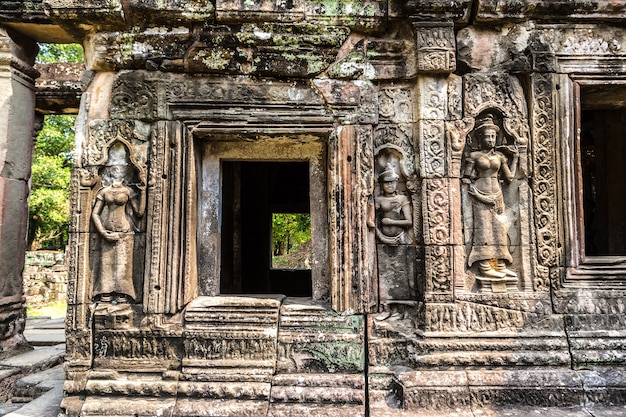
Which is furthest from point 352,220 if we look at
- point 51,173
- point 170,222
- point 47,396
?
point 51,173

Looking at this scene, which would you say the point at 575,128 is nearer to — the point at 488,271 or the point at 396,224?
the point at 488,271

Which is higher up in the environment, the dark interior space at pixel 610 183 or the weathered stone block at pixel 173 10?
the weathered stone block at pixel 173 10

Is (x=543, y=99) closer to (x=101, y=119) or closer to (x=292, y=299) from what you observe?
(x=292, y=299)

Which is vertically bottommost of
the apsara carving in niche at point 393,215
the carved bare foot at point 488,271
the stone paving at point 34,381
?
the stone paving at point 34,381

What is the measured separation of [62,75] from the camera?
712 centimetres

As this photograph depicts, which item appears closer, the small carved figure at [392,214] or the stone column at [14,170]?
the small carved figure at [392,214]

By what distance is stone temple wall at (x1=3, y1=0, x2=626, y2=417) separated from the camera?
12.0 ft

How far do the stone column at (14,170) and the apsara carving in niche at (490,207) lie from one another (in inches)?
216

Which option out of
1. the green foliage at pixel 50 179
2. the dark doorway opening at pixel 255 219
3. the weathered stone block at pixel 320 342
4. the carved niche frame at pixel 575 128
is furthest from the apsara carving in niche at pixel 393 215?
the green foliage at pixel 50 179

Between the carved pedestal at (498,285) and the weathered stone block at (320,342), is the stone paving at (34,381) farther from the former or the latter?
the carved pedestal at (498,285)

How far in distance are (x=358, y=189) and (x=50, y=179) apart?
14918 mm

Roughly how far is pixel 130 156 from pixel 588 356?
460cm

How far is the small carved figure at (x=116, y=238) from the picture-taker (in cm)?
378

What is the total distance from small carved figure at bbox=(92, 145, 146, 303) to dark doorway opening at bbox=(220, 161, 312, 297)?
2005 mm
